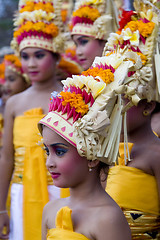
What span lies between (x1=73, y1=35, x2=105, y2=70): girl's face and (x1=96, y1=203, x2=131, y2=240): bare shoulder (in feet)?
7.52

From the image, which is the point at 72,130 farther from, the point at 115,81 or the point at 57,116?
the point at 115,81

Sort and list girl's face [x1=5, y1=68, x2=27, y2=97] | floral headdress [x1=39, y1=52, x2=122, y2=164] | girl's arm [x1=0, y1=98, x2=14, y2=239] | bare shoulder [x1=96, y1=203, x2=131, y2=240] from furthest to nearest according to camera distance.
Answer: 1. girl's face [x1=5, y1=68, x2=27, y2=97]
2. girl's arm [x1=0, y1=98, x2=14, y2=239]
3. floral headdress [x1=39, y1=52, x2=122, y2=164]
4. bare shoulder [x1=96, y1=203, x2=131, y2=240]

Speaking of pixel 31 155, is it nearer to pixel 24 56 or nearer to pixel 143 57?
pixel 24 56

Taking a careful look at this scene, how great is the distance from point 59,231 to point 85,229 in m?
0.15

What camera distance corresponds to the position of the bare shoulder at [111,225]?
7.17 feet

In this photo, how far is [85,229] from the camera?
7.47 feet

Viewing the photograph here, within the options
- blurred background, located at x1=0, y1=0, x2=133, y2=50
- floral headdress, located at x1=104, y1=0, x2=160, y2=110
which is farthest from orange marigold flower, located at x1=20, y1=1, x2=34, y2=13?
blurred background, located at x1=0, y1=0, x2=133, y2=50

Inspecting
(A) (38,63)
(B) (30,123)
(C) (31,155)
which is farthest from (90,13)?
(C) (31,155)

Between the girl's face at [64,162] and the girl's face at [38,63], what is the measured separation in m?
1.79

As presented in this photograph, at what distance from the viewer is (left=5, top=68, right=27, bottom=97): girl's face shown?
6.12 meters

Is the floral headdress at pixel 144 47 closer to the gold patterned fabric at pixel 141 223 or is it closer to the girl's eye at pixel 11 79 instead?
the gold patterned fabric at pixel 141 223

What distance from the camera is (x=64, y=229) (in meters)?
2.32

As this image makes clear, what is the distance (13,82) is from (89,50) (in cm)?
209

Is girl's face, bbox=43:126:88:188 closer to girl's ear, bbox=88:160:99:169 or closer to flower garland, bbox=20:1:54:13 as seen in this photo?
girl's ear, bbox=88:160:99:169
